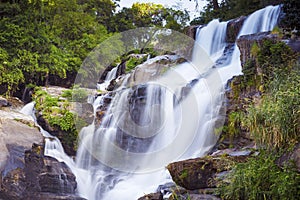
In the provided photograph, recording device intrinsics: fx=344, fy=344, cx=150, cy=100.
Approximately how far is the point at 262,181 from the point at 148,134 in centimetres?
502

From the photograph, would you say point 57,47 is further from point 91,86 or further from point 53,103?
point 53,103

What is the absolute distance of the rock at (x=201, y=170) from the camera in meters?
5.27

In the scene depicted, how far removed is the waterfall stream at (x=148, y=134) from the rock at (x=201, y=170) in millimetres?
1821

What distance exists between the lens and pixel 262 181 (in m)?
4.34

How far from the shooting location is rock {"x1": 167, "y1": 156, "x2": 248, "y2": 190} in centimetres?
527

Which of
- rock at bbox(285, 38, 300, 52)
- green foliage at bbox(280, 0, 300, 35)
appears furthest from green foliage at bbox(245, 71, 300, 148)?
rock at bbox(285, 38, 300, 52)

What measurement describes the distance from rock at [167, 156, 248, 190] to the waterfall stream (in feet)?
5.97

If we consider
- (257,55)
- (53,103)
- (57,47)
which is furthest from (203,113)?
(57,47)

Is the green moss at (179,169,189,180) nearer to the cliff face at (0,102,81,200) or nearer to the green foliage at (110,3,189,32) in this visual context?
the cliff face at (0,102,81,200)

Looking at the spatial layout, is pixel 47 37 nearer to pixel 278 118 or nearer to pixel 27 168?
pixel 27 168

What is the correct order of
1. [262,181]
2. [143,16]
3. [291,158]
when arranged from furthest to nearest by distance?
[143,16]
[291,158]
[262,181]

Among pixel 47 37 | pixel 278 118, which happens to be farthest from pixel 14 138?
pixel 47 37

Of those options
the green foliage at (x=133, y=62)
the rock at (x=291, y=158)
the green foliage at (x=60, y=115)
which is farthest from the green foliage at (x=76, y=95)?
the rock at (x=291, y=158)

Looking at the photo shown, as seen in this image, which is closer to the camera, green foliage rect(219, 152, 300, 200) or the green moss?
green foliage rect(219, 152, 300, 200)
